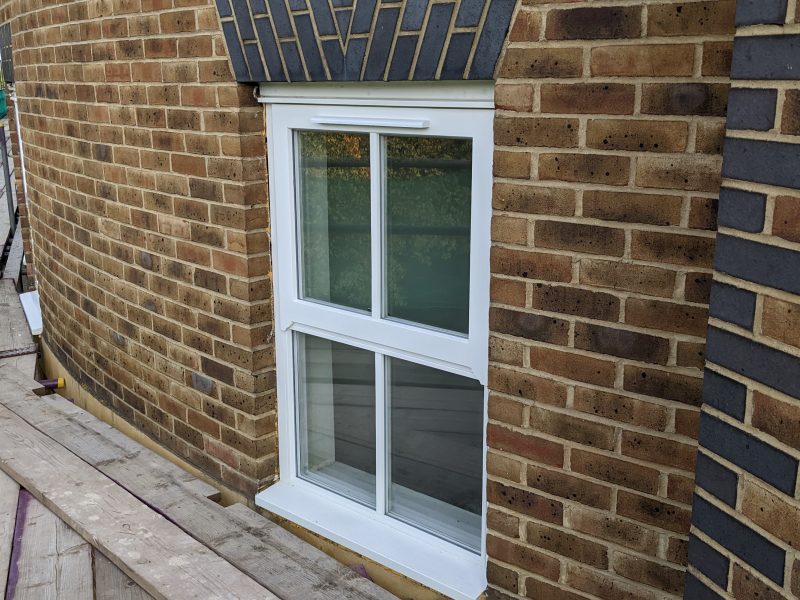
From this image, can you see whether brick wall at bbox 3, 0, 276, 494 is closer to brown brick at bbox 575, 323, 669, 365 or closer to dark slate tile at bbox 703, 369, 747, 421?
brown brick at bbox 575, 323, 669, 365

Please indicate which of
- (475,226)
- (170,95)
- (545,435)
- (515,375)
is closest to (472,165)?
(475,226)

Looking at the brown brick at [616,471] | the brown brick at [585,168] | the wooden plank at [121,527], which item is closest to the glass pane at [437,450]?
the brown brick at [616,471]

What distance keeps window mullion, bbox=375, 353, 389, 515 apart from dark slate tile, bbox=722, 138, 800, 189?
1494 mm

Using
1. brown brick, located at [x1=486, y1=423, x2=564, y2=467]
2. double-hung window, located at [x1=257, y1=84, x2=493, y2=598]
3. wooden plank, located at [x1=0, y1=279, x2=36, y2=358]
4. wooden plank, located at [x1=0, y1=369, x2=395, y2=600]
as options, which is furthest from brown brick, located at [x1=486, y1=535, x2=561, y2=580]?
wooden plank, located at [x1=0, y1=279, x2=36, y2=358]

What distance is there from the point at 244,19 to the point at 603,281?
155cm

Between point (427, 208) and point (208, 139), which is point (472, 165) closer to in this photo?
point (427, 208)

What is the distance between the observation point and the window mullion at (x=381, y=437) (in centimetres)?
280

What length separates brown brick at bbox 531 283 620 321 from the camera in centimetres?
205

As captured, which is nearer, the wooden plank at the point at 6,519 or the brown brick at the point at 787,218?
the brown brick at the point at 787,218

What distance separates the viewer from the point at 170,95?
10.5ft

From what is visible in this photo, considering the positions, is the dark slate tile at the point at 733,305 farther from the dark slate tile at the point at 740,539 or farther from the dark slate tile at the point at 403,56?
the dark slate tile at the point at 403,56

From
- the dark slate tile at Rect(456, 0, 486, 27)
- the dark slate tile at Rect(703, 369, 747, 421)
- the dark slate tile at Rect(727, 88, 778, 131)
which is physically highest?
the dark slate tile at Rect(456, 0, 486, 27)

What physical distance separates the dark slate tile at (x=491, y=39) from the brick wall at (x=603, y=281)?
0.03m

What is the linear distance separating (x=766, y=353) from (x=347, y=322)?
1.62 m
